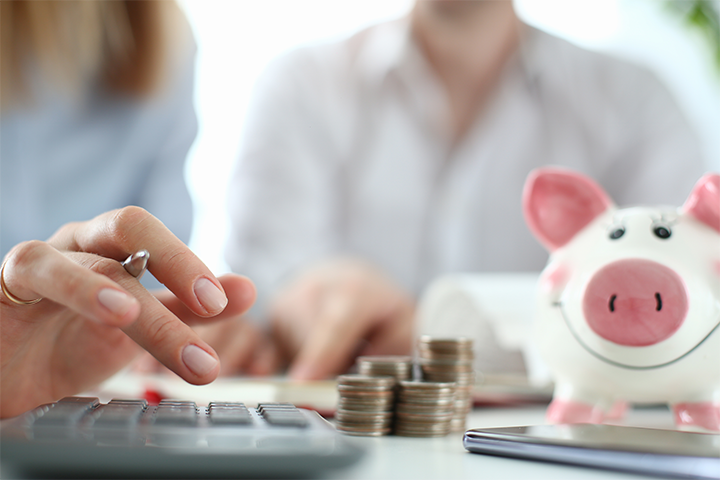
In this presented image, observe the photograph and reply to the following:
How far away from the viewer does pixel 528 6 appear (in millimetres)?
2252

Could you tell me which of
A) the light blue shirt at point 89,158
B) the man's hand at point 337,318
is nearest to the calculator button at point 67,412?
the man's hand at point 337,318

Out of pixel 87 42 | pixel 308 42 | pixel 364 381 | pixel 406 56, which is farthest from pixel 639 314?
pixel 308 42

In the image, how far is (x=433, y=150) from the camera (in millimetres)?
1942

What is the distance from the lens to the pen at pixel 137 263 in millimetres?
408

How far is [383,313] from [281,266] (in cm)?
64

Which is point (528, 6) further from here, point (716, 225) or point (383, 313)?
point (716, 225)

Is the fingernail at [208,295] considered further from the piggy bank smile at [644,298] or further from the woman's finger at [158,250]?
the piggy bank smile at [644,298]

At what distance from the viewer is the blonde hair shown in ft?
3.96

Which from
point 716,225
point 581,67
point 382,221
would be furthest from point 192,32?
point 716,225

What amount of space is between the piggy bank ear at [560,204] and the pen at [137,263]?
358mm

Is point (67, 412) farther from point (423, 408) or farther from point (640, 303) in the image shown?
point (640, 303)

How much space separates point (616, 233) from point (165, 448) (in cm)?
40

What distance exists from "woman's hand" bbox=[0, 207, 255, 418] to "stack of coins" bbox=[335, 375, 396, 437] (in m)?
0.11

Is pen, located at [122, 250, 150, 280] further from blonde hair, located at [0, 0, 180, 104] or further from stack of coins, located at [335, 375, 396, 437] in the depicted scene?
blonde hair, located at [0, 0, 180, 104]
